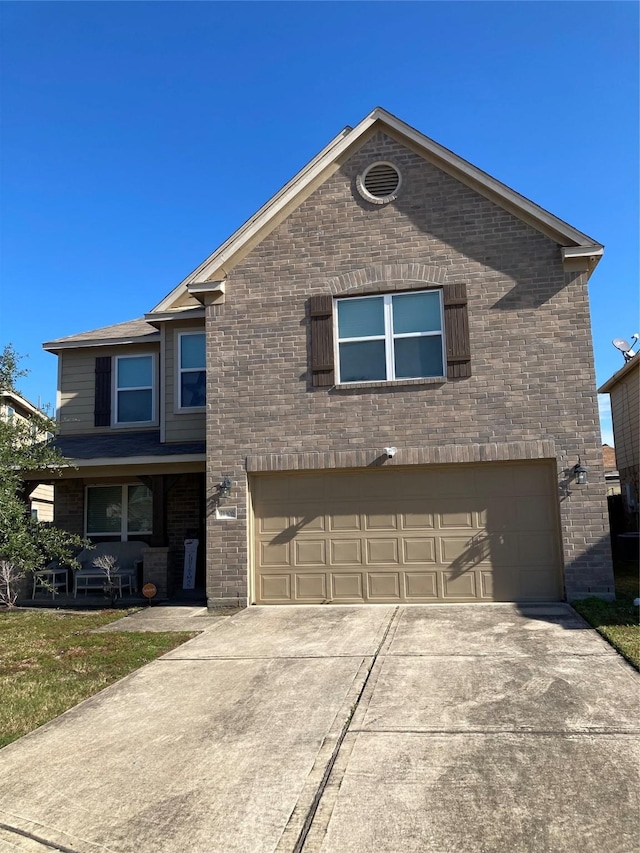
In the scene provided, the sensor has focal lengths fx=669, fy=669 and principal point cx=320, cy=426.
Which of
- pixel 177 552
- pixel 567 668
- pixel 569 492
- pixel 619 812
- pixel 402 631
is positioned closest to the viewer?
pixel 619 812

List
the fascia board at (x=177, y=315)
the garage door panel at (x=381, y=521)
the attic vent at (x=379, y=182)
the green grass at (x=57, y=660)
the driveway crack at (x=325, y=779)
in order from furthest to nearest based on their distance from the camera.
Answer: the fascia board at (x=177, y=315)
the attic vent at (x=379, y=182)
the garage door panel at (x=381, y=521)
the green grass at (x=57, y=660)
the driveway crack at (x=325, y=779)

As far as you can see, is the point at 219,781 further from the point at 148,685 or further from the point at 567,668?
the point at 567,668

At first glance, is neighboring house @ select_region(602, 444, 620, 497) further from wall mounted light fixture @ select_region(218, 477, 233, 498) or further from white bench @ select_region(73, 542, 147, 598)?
white bench @ select_region(73, 542, 147, 598)

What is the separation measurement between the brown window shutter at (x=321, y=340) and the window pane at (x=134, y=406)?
5.23m

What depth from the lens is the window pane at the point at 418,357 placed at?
1108cm

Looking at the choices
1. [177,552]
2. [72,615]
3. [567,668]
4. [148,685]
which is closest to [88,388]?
[177,552]

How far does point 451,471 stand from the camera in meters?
10.9

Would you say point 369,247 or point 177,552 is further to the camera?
point 177,552

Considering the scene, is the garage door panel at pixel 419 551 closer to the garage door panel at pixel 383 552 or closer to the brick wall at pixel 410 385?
the garage door panel at pixel 383 552

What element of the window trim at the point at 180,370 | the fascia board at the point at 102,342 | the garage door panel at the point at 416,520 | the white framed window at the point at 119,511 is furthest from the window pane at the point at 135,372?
the garage door panel at the point at 416,520

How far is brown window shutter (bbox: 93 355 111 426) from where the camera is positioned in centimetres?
1513

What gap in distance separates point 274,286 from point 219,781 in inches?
342

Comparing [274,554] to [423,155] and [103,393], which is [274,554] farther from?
[423,155]

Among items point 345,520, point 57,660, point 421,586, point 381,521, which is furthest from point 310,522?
point 57,660
